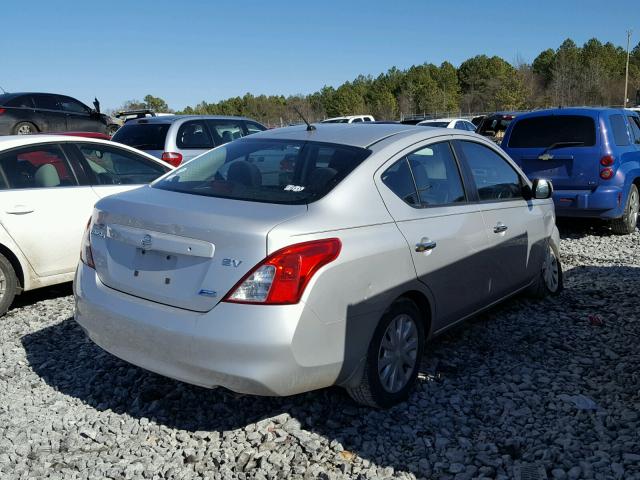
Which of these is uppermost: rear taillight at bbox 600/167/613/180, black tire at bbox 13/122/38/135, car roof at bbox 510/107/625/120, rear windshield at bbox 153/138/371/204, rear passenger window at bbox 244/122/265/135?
black tire at bbox 13/122/38/135

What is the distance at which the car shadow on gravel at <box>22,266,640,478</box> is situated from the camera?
3.32 metres

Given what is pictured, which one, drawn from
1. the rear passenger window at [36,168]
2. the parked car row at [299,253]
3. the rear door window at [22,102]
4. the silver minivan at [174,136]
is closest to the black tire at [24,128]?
the rear door window at [22,102]

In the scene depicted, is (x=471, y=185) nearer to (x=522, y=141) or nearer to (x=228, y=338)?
(x=228, y=338)

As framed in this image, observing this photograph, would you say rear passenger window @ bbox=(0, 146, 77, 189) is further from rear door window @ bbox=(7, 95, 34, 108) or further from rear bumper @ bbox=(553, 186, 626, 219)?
rear door window @ bbox=(7, 95, 34, 108)

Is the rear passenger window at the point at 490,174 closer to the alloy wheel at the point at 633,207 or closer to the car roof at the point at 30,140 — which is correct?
the car roof at the point at 30,140

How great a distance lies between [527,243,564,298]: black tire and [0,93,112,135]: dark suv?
45.8 feet

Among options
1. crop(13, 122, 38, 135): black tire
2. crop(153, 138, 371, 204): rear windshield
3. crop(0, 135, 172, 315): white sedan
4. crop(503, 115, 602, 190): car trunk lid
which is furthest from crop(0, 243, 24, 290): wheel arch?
crop(13, 122, 38, 135): black tire

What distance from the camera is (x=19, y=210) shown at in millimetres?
5352

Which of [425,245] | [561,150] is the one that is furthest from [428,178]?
[561,150]

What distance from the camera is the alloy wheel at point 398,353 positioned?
360 centimetres

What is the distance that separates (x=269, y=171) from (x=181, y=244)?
0.93 m

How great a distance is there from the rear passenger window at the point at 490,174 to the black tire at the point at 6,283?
3.85 metres

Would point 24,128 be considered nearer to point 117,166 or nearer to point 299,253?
point 117,166

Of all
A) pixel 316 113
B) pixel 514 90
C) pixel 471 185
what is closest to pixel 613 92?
pixel 514 90
